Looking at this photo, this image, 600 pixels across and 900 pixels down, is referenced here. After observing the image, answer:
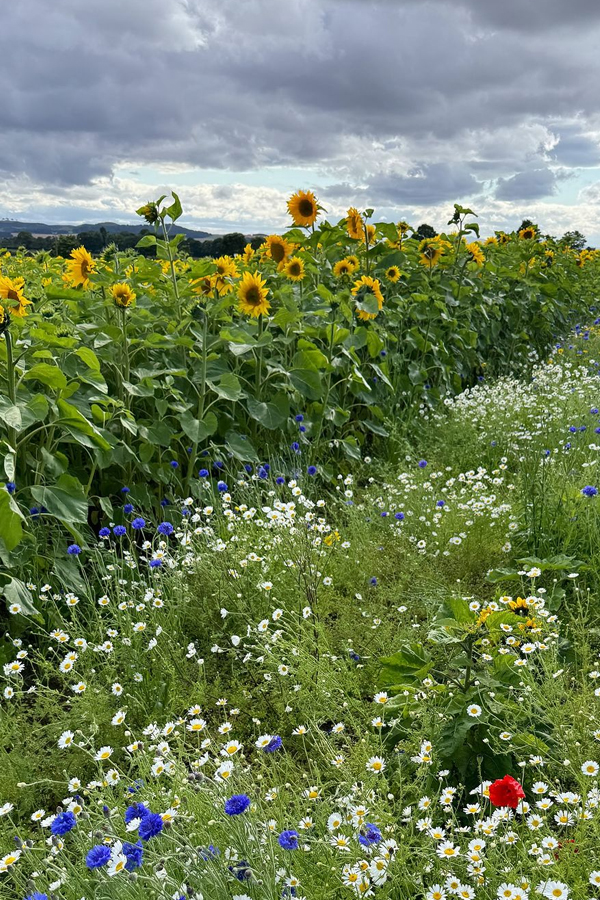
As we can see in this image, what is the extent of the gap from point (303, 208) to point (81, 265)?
5.16ft

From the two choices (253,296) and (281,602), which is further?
(253,296)

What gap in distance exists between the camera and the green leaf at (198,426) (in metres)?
3.61

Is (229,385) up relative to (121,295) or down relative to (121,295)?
down

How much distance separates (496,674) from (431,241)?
16.4 ft

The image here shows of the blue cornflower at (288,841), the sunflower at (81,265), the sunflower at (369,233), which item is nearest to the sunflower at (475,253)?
the sunflower at (369,233)

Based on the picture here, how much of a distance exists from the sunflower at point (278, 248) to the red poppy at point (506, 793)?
348cm

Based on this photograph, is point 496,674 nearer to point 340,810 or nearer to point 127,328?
point 340,810

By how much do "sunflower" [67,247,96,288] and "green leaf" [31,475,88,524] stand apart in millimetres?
1383

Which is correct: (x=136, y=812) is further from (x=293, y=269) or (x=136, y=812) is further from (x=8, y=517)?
(x=293, y=269)

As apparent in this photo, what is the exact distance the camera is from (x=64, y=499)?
289cm

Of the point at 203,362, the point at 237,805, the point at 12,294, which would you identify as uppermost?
the point at 12,294

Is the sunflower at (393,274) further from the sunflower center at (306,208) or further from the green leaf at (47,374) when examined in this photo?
the green leaf at (47,374)

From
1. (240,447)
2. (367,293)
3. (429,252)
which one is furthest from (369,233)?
(240,447)

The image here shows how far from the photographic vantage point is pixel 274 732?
2.25 metres
